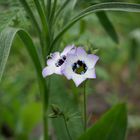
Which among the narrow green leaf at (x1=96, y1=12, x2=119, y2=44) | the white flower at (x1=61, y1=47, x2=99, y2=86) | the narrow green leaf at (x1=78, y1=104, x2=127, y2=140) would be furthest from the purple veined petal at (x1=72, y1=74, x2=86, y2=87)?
the narrow green leaf at (x1=96, y1=12, x2=119, y2=44)

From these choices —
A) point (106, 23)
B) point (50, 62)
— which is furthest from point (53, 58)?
point (106, 23)

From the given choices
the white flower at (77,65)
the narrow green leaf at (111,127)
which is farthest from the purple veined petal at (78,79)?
the narrow green leaf at (111,127)

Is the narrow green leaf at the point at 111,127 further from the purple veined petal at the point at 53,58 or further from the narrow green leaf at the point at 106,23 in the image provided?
the narrow green leaf at the point at 106,23

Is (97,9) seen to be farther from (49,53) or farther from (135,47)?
(135,47)

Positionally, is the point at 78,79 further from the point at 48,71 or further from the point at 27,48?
the point at 27,48

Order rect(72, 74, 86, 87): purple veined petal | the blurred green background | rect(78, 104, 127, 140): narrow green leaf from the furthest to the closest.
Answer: the blurred green background
rect(78, 104, 127, 140): narrow green leaf
rect(72, 74, 86, 87): purple veined petal

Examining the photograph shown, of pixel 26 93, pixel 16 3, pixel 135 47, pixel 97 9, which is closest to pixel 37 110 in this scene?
pixel 26 93

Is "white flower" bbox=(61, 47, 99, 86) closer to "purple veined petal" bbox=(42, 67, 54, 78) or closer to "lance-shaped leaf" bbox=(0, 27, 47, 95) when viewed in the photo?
"purple veined petal" bbox=(42, 67, 54, 78)

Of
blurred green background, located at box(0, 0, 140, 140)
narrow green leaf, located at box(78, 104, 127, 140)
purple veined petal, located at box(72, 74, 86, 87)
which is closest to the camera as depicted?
purple veined petal, located at box(72, 74, 86, 87)
